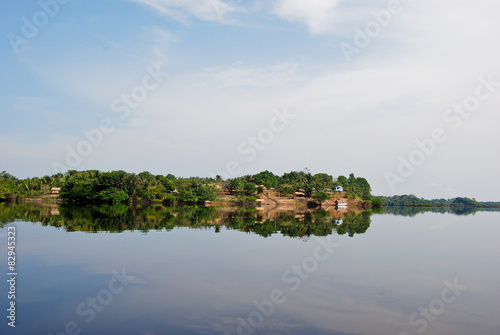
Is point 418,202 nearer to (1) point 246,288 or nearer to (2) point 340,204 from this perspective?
(2) point 340,204

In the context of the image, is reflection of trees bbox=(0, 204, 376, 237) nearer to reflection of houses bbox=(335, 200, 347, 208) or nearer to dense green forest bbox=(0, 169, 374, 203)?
dense green forest bbox=(0, 169, 374, 203)

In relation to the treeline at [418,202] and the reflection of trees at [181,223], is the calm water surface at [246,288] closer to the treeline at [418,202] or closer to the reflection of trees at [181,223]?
the reflection of trees at [181,223]

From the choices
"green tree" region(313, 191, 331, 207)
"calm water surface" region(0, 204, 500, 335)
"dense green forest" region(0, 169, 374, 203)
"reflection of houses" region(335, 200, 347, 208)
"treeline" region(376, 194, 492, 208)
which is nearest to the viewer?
"calm water surface" region(0, 204, 500, 335)

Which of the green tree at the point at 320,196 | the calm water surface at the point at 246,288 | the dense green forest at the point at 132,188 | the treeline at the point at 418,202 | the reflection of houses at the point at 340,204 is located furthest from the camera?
the treeline at the point at 418,202

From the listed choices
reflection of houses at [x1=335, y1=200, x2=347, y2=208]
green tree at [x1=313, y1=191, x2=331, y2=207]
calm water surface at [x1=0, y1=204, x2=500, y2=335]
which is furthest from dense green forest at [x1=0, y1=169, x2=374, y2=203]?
calm water surface at [x1=0, y1=204, x2=500, y2=335]

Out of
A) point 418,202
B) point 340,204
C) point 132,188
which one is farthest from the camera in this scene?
point 418,202

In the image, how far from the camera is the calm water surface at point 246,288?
25.7 feet

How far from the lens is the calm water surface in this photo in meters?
7.84

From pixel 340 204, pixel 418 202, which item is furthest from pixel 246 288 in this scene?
pixel 418 202

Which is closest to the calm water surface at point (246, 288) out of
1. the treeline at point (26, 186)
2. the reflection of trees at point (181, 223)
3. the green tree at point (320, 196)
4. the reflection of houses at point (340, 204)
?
the reflection of trees at point (181, 223)

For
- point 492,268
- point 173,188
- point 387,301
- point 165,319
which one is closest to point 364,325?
point 387,301

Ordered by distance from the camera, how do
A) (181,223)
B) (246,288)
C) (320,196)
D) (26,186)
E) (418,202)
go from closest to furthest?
(246,288), (181,223), (26,186), (320,196), (418,202)

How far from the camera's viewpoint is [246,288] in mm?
10414

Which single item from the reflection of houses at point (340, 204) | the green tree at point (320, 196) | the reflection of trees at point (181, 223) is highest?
the green tree at point (320, 196)
